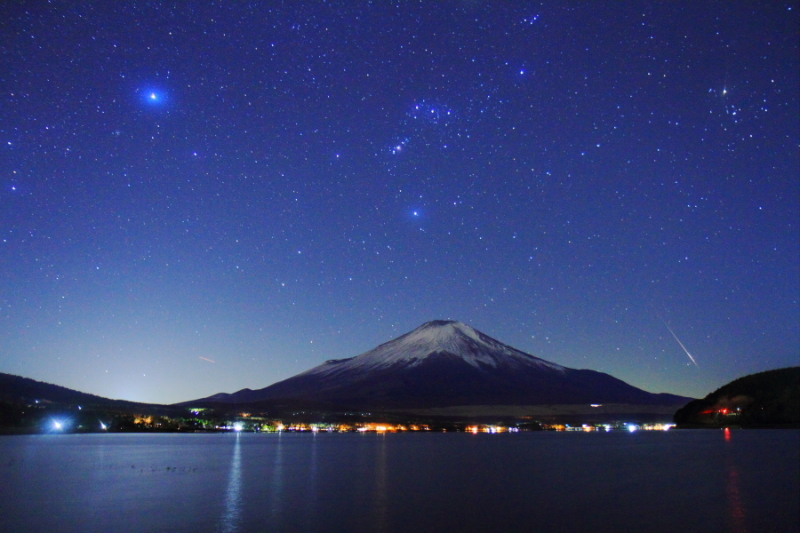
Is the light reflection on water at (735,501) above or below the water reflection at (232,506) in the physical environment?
below

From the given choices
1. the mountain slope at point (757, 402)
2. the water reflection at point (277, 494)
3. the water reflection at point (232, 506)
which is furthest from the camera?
the mountain slope at point (757, 402)

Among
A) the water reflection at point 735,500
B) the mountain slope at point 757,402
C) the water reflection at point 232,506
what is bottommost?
the water reflection at point 735,500

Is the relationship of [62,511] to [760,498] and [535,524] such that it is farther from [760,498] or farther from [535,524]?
[760,498]

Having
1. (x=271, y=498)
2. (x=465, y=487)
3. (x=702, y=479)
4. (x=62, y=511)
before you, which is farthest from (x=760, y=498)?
(x=62, y=511)

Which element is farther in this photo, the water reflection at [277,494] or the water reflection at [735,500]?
the water reflection at [277,494]

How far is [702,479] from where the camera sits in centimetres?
4028

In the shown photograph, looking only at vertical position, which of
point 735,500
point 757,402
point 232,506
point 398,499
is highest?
point 757,402

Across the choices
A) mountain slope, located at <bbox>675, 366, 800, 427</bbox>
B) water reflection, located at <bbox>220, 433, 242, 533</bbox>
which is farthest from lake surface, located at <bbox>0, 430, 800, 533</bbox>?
mountain slope, located at <bbox>675, 366, 800, 427</bbox>

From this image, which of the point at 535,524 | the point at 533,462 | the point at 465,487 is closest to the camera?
the point at 535,524

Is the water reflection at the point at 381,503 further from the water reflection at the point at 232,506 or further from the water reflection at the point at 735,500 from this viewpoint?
the water reflection at the point at 735,500

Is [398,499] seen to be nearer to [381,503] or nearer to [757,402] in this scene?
[381,503]

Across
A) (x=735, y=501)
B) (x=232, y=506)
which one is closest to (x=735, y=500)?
(x=735, y=501)

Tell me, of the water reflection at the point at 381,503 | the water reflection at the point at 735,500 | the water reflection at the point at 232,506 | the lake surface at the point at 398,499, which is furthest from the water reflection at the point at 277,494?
the water reflection at the point at 735,500

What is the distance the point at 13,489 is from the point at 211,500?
458 inches
